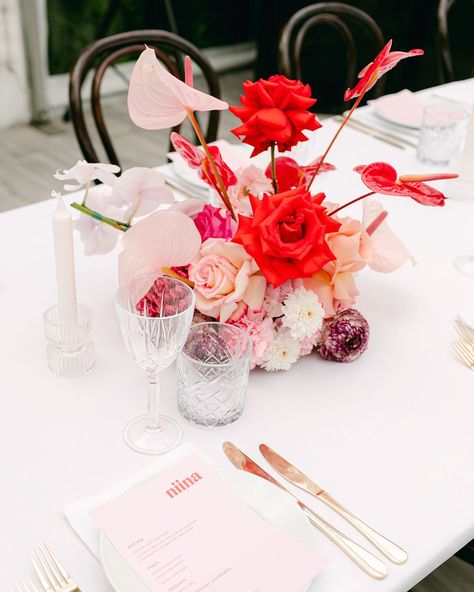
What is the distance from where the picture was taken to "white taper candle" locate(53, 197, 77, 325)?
2.85 ft

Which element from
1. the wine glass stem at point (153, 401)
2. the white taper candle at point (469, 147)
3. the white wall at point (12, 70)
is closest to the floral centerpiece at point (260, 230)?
the wine glass stem at point (153, 401)

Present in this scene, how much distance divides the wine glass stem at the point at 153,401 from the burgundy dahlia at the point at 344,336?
25 centimetres

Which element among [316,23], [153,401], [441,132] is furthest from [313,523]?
[316,23]

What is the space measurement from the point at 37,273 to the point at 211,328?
39 centimetres

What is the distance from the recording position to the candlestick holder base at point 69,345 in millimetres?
933

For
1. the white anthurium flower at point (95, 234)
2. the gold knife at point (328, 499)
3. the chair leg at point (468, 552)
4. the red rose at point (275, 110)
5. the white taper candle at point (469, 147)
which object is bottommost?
the chair leg at point (468, 552)

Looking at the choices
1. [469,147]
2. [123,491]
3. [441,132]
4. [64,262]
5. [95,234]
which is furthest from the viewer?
[441,132]

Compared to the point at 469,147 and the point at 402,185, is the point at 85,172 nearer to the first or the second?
the point at 402,185

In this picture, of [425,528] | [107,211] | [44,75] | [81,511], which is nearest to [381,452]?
[425,528]

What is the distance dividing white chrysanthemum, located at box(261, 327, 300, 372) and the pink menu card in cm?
22

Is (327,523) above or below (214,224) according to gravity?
below

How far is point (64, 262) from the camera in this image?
35.4 inches

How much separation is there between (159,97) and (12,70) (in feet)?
9.55

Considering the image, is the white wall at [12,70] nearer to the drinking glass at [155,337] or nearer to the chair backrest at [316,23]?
the chair backrest at [316,23]
